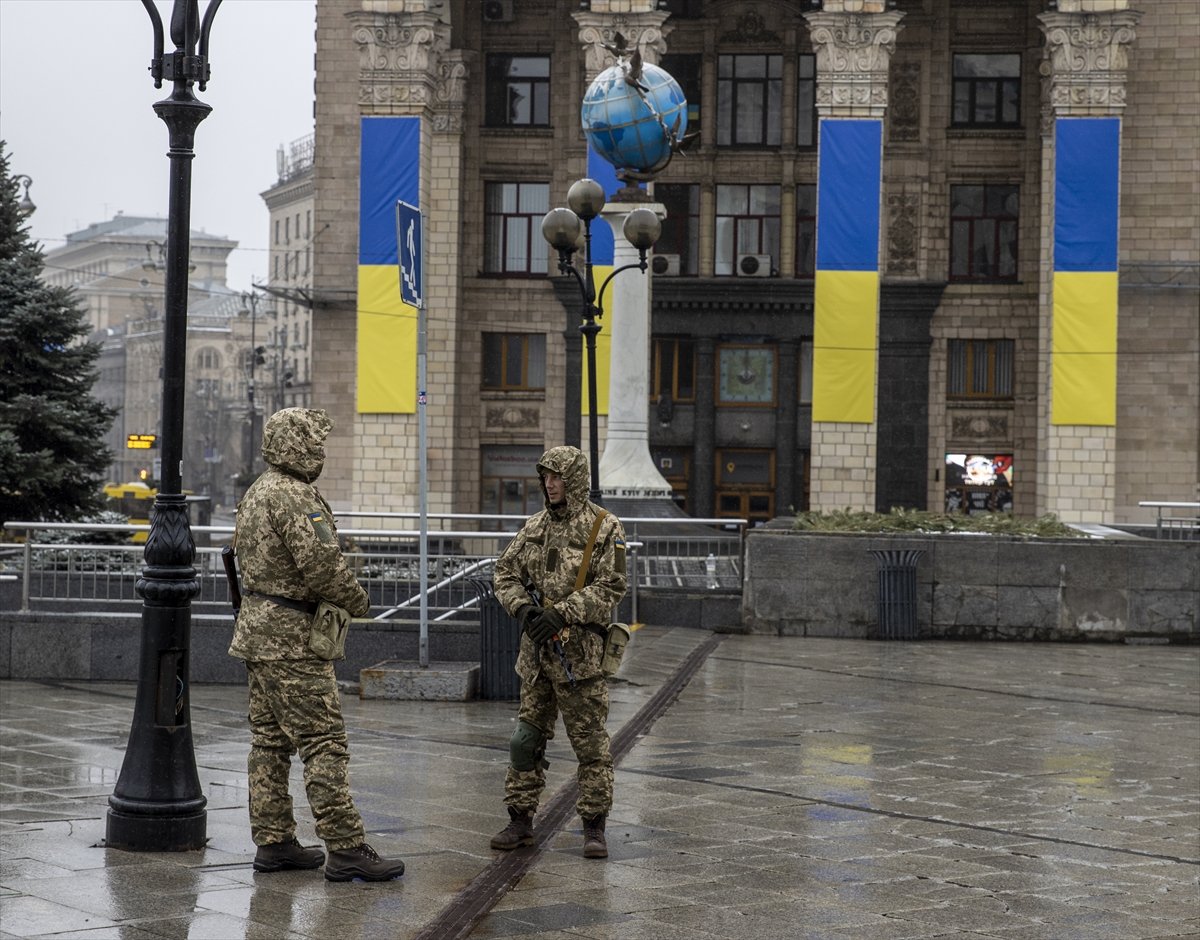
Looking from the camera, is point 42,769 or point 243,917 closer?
point 243,917

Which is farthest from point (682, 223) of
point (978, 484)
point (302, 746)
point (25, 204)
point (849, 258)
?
point (302, 746)

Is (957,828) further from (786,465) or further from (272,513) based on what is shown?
(786,465)

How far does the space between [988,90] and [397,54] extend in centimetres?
1554

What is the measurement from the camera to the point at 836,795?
11.1 m

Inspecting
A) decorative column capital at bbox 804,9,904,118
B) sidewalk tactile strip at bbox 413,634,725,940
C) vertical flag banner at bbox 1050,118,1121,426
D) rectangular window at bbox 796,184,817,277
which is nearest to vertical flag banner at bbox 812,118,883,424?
decorative column capital at bbox 804,9,904,118

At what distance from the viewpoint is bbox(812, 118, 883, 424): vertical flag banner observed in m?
41.0

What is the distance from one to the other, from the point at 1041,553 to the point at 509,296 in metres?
27.9

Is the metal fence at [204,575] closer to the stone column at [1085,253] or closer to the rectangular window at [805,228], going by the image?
the stone column at [1085,253]

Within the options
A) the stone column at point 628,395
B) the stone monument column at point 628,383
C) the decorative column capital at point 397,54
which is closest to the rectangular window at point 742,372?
the decorative column capital at point 397,54

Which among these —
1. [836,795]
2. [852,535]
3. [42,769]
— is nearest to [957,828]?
[836,795]

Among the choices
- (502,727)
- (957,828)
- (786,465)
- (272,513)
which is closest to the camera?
(272,513)

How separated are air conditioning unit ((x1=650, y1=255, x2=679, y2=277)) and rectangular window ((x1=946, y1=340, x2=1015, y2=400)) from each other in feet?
24.1

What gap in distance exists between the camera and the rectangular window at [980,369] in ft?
Answer: 154

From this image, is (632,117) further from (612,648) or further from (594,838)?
(594,838)
